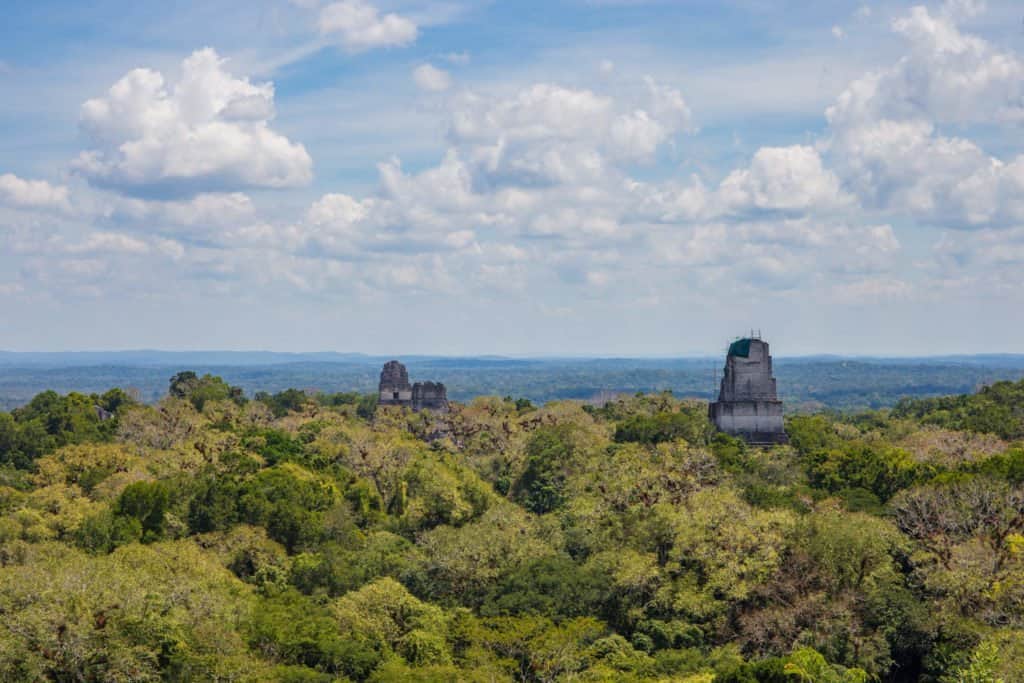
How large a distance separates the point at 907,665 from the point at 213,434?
5120cm

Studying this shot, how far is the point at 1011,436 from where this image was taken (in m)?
72.9

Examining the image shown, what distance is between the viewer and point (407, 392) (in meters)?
115

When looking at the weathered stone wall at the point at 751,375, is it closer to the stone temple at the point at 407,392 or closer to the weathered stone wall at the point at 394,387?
the stone temple at the point at 407,392

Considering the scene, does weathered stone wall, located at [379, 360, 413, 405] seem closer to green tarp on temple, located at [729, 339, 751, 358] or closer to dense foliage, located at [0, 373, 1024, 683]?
dense foliage, located at [0, 373, 1024, 683]

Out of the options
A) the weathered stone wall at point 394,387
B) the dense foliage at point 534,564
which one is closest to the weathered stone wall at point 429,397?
the weathered stone wall at point 394,387

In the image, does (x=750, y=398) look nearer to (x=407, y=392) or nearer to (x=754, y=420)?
(x=754, y=420)

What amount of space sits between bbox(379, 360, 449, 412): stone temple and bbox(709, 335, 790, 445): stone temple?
133 ft

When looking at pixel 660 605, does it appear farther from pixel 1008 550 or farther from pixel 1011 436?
pixel 1011 436

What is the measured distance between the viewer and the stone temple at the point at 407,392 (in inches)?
4313

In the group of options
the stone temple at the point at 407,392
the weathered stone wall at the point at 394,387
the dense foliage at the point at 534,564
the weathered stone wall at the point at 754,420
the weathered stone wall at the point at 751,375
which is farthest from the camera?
the weathered stone wall at the point at 394,387

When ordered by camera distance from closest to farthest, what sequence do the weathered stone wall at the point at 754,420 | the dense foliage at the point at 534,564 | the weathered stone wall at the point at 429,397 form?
1. the dense foliage at the point at 534,564
2. the weathered stone wall at the point at 754,420
3. the weathered stone wall at the point at 429,397

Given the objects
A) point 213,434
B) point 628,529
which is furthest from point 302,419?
point 628,529

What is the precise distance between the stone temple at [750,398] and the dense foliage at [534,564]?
1920mm

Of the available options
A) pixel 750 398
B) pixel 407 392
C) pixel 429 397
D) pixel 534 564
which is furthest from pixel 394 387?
pixel 534 564
